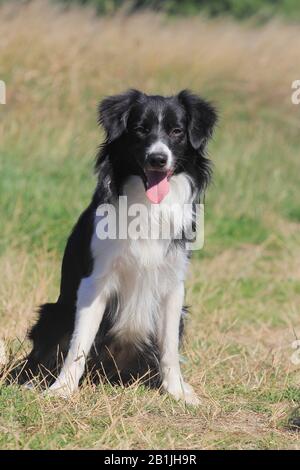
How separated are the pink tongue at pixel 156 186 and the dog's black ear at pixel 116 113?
0.82 ft

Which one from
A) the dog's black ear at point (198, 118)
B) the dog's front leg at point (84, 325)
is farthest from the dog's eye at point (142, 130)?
the dog's front leg at point (84, 325)

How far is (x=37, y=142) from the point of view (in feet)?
27.5

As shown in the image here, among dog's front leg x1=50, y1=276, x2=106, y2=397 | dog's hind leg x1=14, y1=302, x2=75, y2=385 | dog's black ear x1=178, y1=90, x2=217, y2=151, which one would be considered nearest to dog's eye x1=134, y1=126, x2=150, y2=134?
dog's black ear x1=178, y1=90, x2=217, y2=151

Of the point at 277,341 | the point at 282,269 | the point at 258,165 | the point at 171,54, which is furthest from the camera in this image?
the point at 171,54

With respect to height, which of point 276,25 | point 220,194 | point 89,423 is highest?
point 276,25

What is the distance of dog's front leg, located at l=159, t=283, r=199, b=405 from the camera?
4.31 metres

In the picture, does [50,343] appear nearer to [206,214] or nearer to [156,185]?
[156,185]

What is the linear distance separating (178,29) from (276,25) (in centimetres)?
179

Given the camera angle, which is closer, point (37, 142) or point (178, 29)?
point (37, 142)

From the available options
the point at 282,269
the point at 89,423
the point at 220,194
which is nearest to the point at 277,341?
the point at 282,269

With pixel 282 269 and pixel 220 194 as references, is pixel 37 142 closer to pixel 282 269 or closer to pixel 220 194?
pixel 220 194

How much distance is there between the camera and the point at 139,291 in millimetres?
4277

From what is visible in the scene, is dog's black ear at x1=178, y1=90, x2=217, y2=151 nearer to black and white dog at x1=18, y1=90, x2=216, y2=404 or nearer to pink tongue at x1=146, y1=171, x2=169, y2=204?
black and white dog at x1=18, y1=90, x2=216, y2=404

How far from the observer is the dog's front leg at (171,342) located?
431 cm
